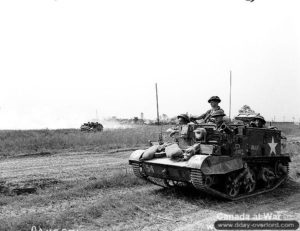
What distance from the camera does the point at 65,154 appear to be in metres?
20.1

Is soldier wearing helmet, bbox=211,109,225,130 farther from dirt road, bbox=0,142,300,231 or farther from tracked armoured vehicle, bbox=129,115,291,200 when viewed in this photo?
dirt road, bbox=0,142,300,231

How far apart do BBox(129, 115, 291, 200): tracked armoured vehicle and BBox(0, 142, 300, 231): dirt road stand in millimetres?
386

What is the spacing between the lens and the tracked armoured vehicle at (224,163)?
27.0ft

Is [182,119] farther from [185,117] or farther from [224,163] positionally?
[224,163]

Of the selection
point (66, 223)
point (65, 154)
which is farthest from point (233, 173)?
point (65, 154)

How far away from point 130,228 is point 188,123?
400 centimetres

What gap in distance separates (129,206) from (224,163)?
2501mm

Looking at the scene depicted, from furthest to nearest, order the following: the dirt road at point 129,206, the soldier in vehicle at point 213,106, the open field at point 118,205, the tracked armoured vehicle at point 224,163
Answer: the soldier in vehicle at point 213,106
the tracked armoured vehicle at point 224,163
the dirt road at point 129,206
the open field at point 118,205

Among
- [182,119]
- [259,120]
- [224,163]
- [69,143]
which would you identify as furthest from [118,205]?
[69,143]

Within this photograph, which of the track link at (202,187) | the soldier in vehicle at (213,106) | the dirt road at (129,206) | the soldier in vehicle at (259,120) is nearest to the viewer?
the dirt road at (129,206)

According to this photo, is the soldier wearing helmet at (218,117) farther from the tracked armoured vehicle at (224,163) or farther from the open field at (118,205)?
the open field at (118,205)

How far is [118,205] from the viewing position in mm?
7836

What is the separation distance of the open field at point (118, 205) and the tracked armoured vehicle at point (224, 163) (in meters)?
0.41

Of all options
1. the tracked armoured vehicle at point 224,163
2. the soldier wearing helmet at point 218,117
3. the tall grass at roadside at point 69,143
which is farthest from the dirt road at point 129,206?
the tall grass at roadside at point 69,143
